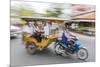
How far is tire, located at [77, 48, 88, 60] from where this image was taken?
8.60 feet

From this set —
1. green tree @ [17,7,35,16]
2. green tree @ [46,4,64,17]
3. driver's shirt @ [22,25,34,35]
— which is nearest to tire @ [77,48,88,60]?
green tree @ [46,4,64,17]

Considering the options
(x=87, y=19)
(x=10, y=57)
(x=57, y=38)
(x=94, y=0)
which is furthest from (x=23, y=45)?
(x=94, y=0)

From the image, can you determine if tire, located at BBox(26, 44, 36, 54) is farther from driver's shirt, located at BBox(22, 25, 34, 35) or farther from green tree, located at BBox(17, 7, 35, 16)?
green tree, located at BBox(17, 7, 35, 16)

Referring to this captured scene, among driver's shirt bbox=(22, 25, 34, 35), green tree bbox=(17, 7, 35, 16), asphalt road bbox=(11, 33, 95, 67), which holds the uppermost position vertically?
green tree bbox=(17, 7, 35, 16)

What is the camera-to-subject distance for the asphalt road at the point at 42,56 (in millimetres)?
2352

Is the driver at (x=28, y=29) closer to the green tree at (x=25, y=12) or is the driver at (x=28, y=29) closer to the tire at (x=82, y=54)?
the green tree at (x=25, y=12)

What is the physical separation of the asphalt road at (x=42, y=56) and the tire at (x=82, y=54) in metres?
0.05

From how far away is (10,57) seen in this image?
234 centimetres

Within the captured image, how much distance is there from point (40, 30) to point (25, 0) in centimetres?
39

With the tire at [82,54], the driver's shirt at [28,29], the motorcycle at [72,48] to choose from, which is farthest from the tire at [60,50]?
the driver's shirt at [28,29]

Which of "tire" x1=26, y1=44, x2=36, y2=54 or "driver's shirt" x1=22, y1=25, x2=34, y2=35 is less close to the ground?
"driver's shirt" x1=22, y1=25, x2=34, y2=35

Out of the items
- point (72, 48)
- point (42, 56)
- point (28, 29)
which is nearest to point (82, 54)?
point (72, 48)

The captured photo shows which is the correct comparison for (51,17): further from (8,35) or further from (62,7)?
(8,35)

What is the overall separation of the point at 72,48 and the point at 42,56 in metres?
0.41
